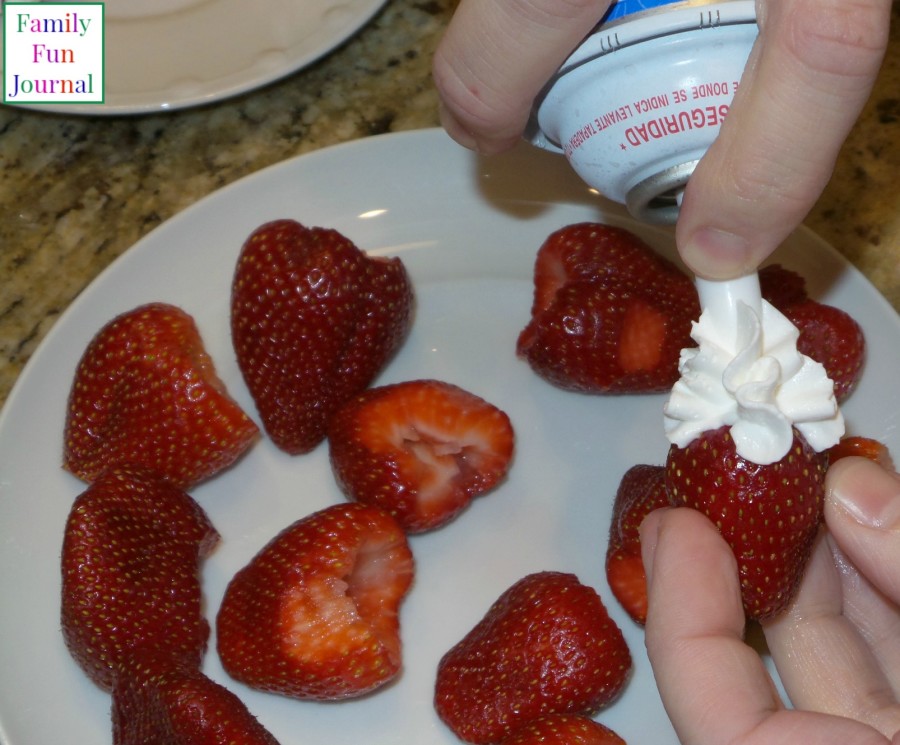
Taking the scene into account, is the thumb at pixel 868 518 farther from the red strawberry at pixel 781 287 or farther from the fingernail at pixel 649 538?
the red strawberry at pixel 781 287

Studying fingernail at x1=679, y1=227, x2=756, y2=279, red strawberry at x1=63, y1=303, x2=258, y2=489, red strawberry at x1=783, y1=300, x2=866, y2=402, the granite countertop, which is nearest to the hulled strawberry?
red strawberry at x1=783, y1=300, x2=866, y2=402

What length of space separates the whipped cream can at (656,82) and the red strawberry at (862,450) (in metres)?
0.42

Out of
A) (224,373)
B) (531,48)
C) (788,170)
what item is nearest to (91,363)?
(224,373)

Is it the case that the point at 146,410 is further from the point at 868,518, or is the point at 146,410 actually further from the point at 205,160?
the point at 868,518

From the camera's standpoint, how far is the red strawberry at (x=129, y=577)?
1107 mm

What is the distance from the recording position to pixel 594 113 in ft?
2.90

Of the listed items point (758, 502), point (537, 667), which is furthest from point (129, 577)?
point (758, 502)

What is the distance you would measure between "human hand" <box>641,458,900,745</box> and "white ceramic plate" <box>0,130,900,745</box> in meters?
0.19

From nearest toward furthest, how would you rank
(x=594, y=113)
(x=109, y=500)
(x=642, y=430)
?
(x=594, y=113) < (x=109, y=500) < (x=642, y=430)

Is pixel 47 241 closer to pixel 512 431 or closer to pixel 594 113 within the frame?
pixel 512 431

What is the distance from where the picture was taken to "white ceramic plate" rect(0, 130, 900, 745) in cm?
116

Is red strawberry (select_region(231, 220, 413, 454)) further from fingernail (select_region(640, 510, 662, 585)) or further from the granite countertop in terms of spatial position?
fingernail (select_region(640, 510, 662, 585))

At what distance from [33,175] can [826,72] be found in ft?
3.59

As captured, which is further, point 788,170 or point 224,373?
point 224,373
